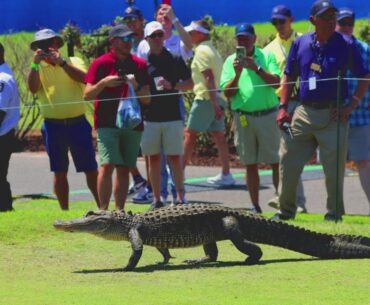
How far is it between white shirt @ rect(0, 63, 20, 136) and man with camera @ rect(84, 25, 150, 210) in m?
0.80

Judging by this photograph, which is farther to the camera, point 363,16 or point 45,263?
point 363,16

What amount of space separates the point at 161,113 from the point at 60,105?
1378 mm

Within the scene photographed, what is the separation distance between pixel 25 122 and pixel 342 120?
40.1 feet

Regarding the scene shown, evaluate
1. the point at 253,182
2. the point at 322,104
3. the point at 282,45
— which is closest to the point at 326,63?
the point at 322,104

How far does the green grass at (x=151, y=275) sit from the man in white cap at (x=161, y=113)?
2.92 metres

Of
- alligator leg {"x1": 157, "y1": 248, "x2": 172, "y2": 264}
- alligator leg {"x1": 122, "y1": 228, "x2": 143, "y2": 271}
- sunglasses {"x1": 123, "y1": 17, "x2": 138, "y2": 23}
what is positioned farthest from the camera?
sunglasses {"x1": 123, "y1": 17, "x2": 138, "y2": 23}

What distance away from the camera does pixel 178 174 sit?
592 inches

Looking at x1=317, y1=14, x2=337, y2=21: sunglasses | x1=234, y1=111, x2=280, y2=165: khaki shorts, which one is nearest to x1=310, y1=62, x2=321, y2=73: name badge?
x1=317, y1=14, x2=337, y2=21: sunglasses

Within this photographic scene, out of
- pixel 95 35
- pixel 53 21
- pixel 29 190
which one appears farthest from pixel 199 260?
pixel 53 21

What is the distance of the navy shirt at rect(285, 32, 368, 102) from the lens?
12.5 meters

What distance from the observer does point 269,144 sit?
14133mm

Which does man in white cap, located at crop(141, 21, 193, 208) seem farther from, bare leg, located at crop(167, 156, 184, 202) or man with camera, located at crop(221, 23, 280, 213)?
man with camera, located at crop(221, 23, 280, 213)

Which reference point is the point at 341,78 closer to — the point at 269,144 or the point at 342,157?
the point at 342,157

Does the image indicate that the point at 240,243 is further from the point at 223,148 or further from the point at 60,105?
the point at 223,148
